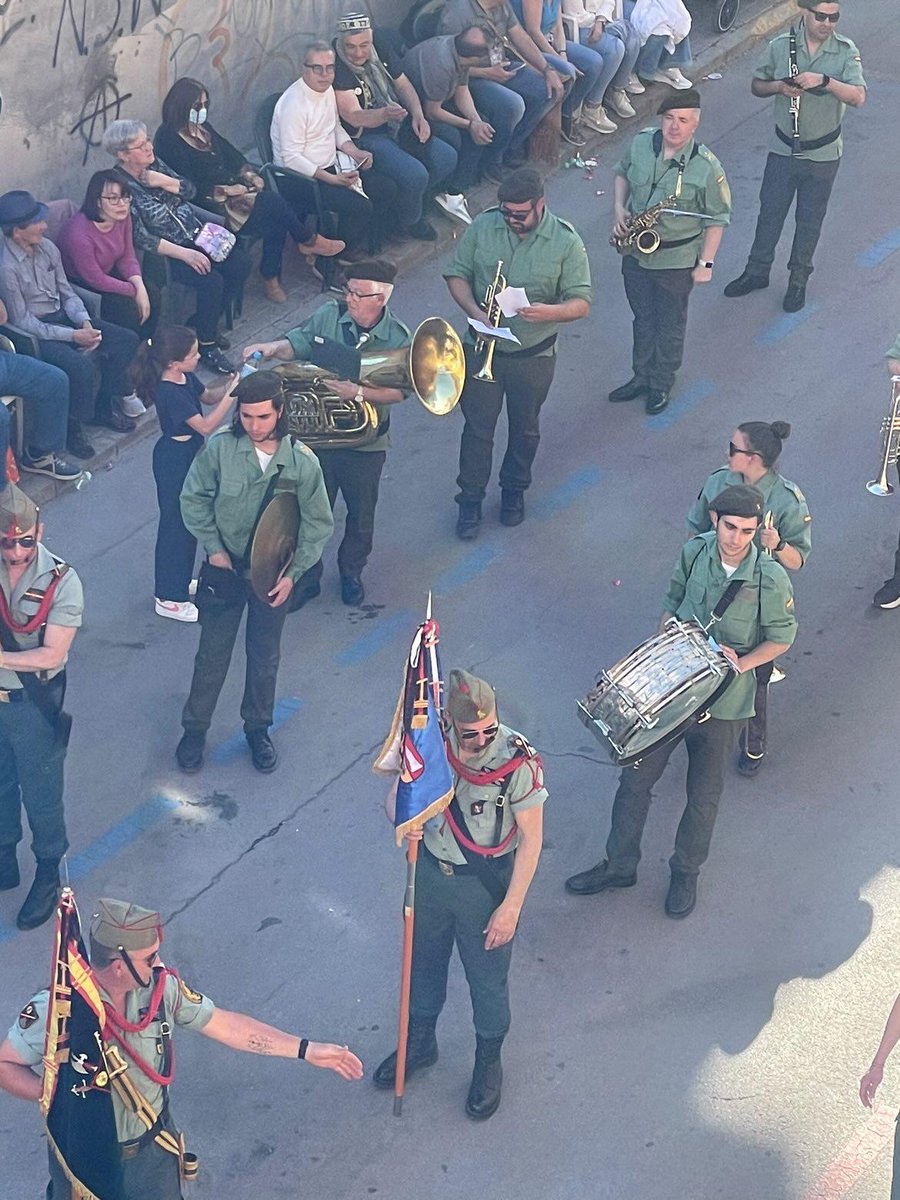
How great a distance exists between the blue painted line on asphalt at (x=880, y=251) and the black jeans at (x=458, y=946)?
7.54 meters

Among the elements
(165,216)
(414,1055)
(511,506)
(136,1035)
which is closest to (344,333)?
(511,506)

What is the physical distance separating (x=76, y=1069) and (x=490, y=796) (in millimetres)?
1654

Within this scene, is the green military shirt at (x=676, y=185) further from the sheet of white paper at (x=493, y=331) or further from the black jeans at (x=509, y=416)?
the sheet of white paper at (x=493, y=331)

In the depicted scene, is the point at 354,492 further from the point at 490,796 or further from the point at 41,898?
the point at 490,796

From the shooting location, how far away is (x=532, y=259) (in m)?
8.73

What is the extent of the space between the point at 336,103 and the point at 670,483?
3.43 meters

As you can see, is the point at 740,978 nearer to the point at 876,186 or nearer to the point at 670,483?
the point at 670,483

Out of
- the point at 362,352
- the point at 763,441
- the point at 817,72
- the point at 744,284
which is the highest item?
the point at 817,72

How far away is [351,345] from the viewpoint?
821cm

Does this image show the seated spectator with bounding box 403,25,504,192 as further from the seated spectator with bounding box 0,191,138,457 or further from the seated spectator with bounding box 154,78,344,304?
the seated spectator with bounding box 0,191,138,457

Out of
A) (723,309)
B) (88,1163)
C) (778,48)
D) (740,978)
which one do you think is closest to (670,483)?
(723,309)

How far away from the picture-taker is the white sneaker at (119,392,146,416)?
988 cm

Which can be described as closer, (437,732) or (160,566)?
(437,732)

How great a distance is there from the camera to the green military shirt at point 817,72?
35.0 ft
